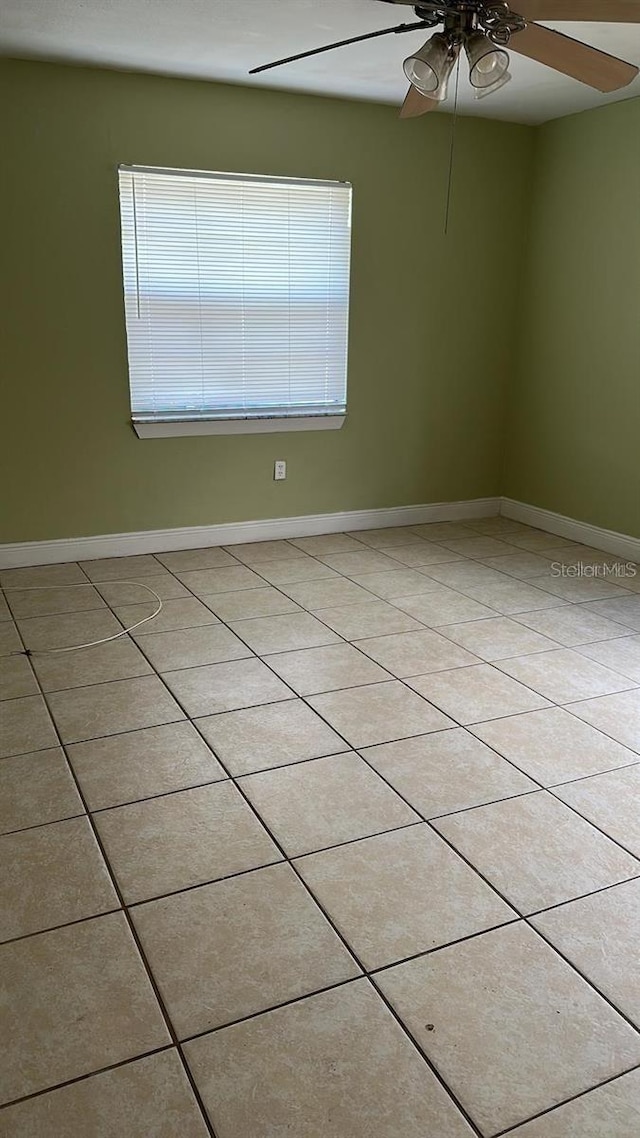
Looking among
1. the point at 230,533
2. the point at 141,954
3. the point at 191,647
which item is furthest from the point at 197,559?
the point at 141,954

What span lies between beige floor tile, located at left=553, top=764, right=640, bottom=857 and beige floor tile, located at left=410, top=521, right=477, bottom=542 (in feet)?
8.64

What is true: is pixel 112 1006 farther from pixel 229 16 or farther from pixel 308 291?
pixel 308 291

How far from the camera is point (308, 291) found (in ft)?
14.9

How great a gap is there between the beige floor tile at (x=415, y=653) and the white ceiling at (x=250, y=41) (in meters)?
2.32

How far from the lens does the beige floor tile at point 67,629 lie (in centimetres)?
328

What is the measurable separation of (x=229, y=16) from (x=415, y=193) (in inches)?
71.8

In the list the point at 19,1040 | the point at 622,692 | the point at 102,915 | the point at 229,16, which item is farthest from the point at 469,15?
the point at 19,1040

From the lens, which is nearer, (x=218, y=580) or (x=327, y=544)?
(x=218, y=580)

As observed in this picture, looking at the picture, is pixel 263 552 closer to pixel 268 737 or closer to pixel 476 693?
pixel 476 693

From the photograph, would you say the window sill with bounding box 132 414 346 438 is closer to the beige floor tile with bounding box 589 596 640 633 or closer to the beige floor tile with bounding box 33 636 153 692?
the beige floor tile with bounding box 33 636 153 692

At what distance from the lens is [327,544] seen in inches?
187

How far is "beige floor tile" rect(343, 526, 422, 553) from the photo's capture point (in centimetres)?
479

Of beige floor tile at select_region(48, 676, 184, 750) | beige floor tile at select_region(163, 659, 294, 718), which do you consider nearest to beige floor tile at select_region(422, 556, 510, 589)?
beige floor tile at select_region(163, 659, 294, 718)

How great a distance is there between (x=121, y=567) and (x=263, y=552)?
0.78 metres
